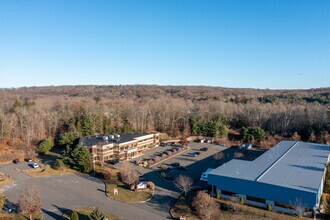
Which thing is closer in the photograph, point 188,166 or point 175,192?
point 175,192

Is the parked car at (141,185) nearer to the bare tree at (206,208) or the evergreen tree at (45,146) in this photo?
the bare tree at (206,208)

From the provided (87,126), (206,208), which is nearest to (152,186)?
(206,208)

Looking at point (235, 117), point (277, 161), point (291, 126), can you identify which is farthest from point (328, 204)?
point (235, 117)

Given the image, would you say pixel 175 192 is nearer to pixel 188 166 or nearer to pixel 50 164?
pixel 188 166

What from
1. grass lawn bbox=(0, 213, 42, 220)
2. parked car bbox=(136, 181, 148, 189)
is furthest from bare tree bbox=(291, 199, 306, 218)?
grass lawn bbox=(0, 213, 42, 220)

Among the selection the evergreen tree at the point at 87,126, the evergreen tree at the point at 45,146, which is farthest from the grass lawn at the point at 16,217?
the evergreen tree at the point at 87,126

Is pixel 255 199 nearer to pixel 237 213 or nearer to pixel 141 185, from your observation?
pixel 237 213
